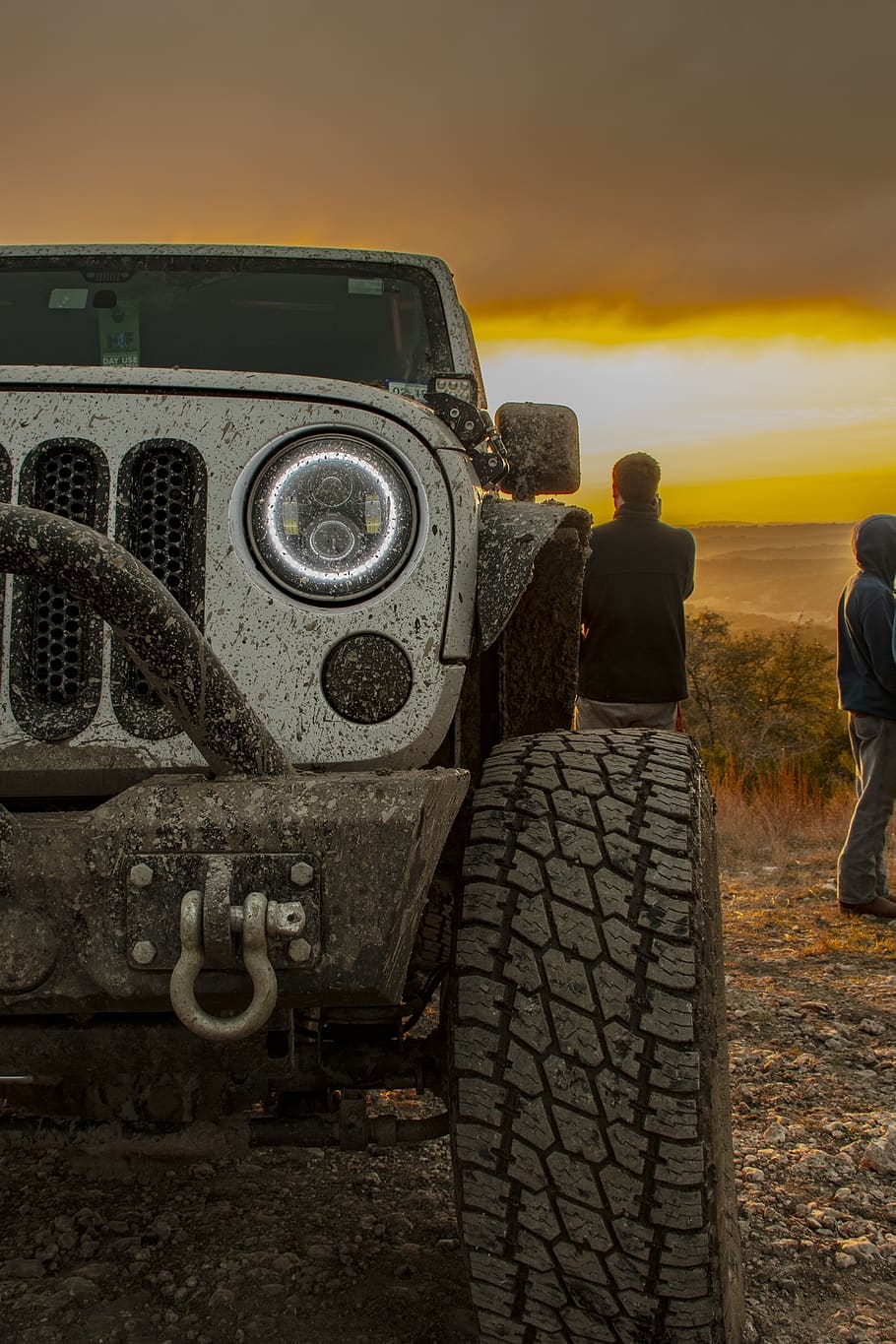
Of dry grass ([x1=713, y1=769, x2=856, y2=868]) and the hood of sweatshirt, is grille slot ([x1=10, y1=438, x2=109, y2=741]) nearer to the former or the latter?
the hood of sweatshirt

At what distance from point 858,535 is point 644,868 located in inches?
191

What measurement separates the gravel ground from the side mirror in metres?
1.71

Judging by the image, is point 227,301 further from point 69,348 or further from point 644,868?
point 644,868

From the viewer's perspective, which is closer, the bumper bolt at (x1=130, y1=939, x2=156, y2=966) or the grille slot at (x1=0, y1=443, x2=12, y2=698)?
the bumper bolt at (x1=130, y1=939, x2=156, y2=966)

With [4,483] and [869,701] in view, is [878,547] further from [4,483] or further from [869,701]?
[4,483]

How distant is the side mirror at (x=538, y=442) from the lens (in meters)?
3.04

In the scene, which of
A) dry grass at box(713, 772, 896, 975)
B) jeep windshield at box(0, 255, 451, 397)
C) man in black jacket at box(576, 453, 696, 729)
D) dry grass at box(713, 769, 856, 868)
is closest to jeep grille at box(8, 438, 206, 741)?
jeep windshield at box(0, 255, 451, 397)

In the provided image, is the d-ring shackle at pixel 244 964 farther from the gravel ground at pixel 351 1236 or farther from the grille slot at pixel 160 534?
the gravel ground at pixel 351 1236

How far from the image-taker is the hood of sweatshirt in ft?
20.5

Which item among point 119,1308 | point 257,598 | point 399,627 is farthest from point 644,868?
point 119,1308

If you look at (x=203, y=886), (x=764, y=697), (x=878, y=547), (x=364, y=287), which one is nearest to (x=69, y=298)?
(x=364, y=287)

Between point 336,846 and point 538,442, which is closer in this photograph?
point 336,846

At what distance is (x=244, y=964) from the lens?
60.7 inches

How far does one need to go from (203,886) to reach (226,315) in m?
2.44
